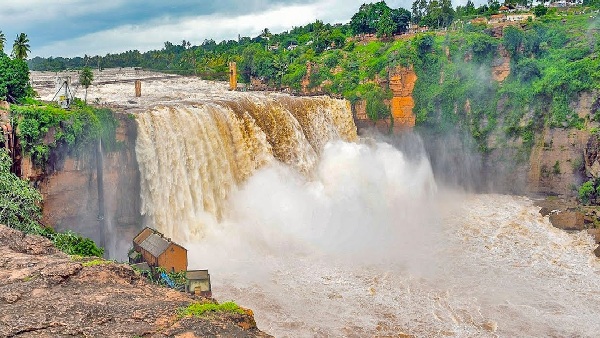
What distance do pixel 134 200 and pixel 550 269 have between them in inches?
723

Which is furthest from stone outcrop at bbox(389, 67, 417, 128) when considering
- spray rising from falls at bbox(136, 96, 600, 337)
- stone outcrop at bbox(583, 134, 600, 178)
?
stone outcrop at bbox(583, 134, 600, 178)

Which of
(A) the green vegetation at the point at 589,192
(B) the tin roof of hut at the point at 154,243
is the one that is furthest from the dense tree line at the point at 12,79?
(A) the green vegetation at the point at 589,192

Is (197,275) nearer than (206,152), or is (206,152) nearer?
(197,275)

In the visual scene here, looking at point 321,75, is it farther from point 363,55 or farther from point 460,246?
point 460,246

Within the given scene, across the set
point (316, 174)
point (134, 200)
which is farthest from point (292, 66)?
point (134, 200)

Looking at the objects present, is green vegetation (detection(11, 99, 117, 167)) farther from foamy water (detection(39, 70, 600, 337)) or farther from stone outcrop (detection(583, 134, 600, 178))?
stone outcrop (detection(583, 134, 600, 178))

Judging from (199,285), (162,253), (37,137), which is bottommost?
(199,285)

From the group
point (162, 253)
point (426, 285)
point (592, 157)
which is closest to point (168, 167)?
point (162, 253)

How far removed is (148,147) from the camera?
23.8 m

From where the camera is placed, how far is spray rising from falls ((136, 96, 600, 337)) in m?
19.9

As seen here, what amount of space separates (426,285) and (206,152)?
466 inches

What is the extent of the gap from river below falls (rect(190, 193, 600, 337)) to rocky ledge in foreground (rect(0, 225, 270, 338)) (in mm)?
7544

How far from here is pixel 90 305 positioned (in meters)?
10.5

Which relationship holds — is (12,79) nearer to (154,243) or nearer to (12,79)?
(12,79)
